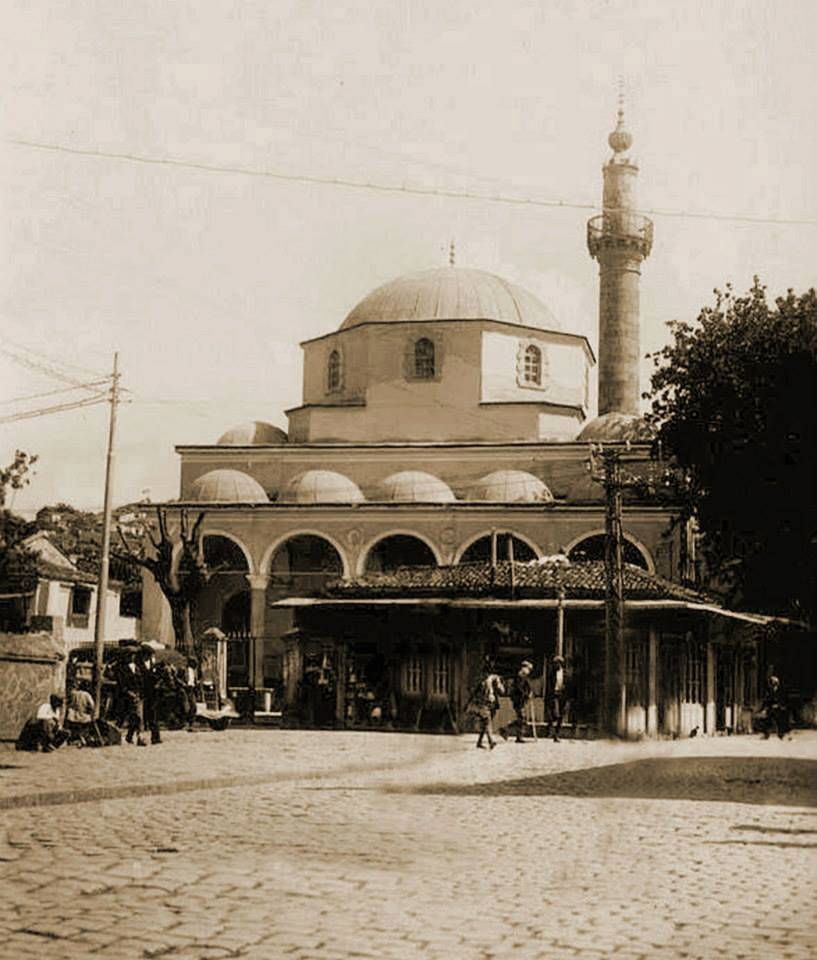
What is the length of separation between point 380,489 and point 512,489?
323cm

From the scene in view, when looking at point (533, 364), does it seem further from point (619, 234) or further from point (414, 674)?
point (414, 674)

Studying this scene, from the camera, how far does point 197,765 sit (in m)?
13.9

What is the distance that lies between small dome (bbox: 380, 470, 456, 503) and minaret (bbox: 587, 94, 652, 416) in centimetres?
557

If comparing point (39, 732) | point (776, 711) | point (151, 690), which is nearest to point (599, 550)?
point (776, 711)

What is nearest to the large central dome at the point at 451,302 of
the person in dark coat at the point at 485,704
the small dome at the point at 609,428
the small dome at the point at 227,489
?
the small dome at the point at 609,428

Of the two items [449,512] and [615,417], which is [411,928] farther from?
[615,417]

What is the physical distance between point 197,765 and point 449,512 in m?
20.0

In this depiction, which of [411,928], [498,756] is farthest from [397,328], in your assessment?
[411,928]

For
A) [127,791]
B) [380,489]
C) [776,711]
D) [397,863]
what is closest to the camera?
[397,863]

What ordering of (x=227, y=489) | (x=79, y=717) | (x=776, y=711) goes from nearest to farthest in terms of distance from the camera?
(x=79, y=717) < (x=776, y=711) < (x=227, y=489)

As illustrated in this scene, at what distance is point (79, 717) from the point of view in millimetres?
16109

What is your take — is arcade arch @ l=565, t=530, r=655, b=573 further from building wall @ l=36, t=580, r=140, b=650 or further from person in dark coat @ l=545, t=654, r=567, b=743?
building wall @ l=36, t=580, r=140, b=650

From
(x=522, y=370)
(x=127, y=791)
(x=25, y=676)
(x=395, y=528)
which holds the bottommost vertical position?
(x=127, y=791)

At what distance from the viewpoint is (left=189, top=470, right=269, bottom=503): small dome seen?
1368 inches
